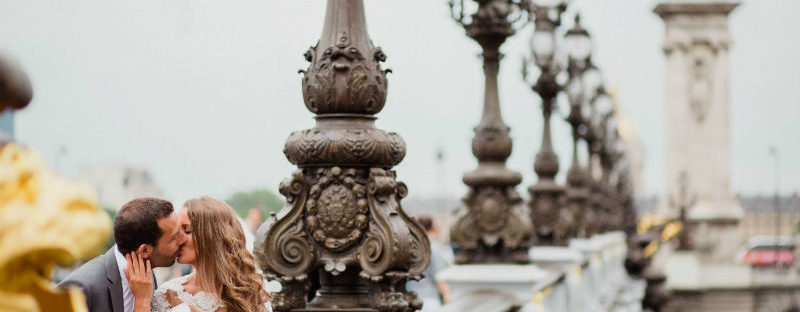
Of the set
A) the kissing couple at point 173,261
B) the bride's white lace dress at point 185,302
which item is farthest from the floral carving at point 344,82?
the bride's white lace dress at point 185,302

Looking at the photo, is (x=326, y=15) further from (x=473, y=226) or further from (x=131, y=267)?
(x=473, y=226)

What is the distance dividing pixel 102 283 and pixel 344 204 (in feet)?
3.88

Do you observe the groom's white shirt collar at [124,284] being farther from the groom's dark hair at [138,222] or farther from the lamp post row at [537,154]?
the lamp post row at [537,154]

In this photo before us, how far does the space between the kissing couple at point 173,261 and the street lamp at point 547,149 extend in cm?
1251

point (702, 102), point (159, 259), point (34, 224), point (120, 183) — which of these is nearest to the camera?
point (34, 224)

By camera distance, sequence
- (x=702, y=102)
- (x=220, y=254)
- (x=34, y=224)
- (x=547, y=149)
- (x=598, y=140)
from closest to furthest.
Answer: (x=34, y=224), (x=220, y=254), (x=547, y=149), (x=598, y=140), (x=702, y=102)

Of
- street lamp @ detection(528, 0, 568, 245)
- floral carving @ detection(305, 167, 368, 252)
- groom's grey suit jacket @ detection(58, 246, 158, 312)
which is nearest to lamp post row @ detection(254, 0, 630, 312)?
floral carving @ detection(305, 167, 368, 252)

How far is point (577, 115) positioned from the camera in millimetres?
23812

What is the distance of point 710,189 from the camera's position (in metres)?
77.5

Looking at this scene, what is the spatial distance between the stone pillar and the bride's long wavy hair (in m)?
73.2

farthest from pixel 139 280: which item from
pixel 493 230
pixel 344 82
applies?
pixel 493 230

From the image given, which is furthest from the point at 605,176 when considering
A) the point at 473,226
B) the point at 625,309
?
the point at 473,226

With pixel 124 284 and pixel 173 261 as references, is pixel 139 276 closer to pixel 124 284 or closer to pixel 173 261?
pixel 124 284

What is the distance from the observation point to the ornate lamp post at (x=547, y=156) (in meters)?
17.2
